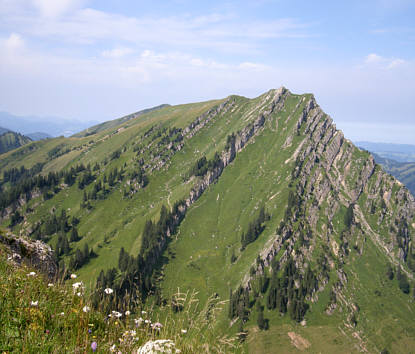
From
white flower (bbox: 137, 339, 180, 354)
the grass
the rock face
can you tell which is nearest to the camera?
the grass

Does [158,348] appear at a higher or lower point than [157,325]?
higher

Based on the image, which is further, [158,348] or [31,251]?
[31,251]

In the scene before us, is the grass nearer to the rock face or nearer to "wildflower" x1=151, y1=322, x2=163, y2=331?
"wildflower" x1=151, y1=322, x2=163, y2=331

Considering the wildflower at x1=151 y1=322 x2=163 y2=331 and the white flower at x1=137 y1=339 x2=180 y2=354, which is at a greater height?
the white flower at x1=137 y1=339 x2=180 y2=354

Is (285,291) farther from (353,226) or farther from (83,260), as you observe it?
(83,260)

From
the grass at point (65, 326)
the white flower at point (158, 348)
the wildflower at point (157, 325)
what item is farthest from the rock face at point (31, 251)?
the white flower at point (158, 348)

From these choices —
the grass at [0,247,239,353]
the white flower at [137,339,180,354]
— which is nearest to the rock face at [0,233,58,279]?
the grass at [0,247,239,353]

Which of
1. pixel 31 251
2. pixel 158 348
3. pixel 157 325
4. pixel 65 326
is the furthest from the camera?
pixel 31 251

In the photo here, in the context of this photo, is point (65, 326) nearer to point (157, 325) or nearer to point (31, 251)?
point (157, 325)

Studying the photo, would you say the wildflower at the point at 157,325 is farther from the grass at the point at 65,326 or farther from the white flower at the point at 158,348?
the white flower at the point at 158,348

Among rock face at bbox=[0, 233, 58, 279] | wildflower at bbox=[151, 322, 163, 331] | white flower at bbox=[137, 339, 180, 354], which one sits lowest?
rock face at bbox=[0, 233, 58, 279]

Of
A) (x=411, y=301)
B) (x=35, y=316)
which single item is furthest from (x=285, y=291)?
(x=35, y=316)

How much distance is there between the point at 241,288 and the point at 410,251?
13868 cm

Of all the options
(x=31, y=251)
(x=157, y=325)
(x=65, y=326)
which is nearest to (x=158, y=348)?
(x=157, y=325)
